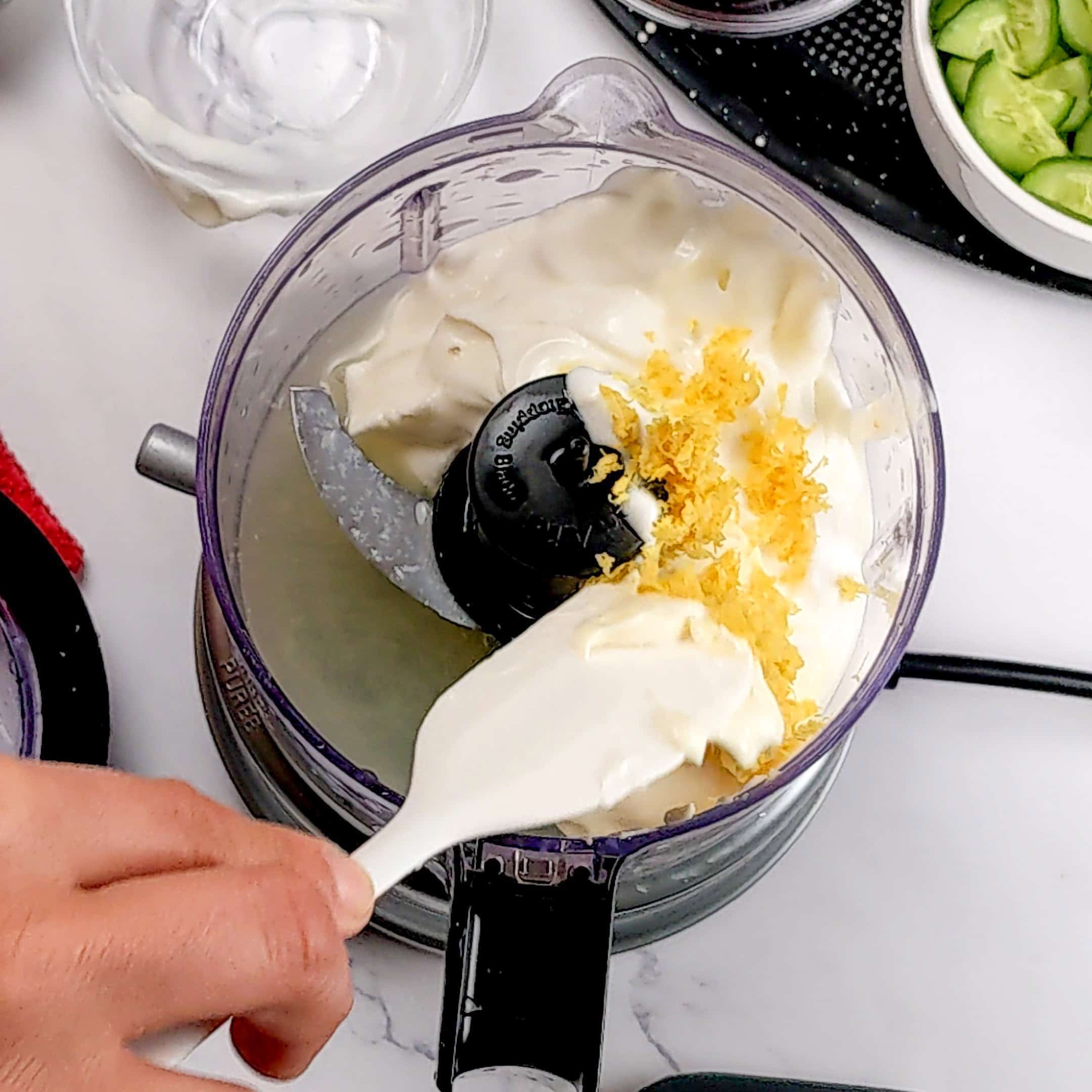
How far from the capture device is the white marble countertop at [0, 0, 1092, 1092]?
59 centimetres

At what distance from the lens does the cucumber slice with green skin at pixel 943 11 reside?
2.09ft

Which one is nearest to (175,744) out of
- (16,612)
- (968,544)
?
(16,612)

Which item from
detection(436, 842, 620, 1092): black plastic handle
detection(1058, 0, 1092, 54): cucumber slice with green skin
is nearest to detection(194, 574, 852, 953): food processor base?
detection(436, 842, 620, 1092): black plastic handle

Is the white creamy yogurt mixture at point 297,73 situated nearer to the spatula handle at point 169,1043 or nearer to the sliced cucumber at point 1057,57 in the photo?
the sliced cucumber at point 1057,57

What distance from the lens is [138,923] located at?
0.99 ft

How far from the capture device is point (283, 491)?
1.86 feet

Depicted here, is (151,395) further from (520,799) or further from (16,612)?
(520,799)

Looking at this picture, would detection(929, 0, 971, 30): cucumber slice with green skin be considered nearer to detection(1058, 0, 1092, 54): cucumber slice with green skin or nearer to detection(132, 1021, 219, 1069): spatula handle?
detection(1058, 0, 1092, 54): cucumber slice with green skin

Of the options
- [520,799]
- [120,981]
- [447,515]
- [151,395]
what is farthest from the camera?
[151,395]

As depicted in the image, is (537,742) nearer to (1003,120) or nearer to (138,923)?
(138,923)

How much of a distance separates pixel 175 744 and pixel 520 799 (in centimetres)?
24

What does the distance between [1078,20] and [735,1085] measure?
0.50 m

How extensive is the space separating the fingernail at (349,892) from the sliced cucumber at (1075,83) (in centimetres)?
50

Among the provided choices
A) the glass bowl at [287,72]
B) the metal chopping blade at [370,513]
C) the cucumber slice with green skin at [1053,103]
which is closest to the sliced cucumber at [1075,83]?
the cucumber slice with green skin at [1053,103]
